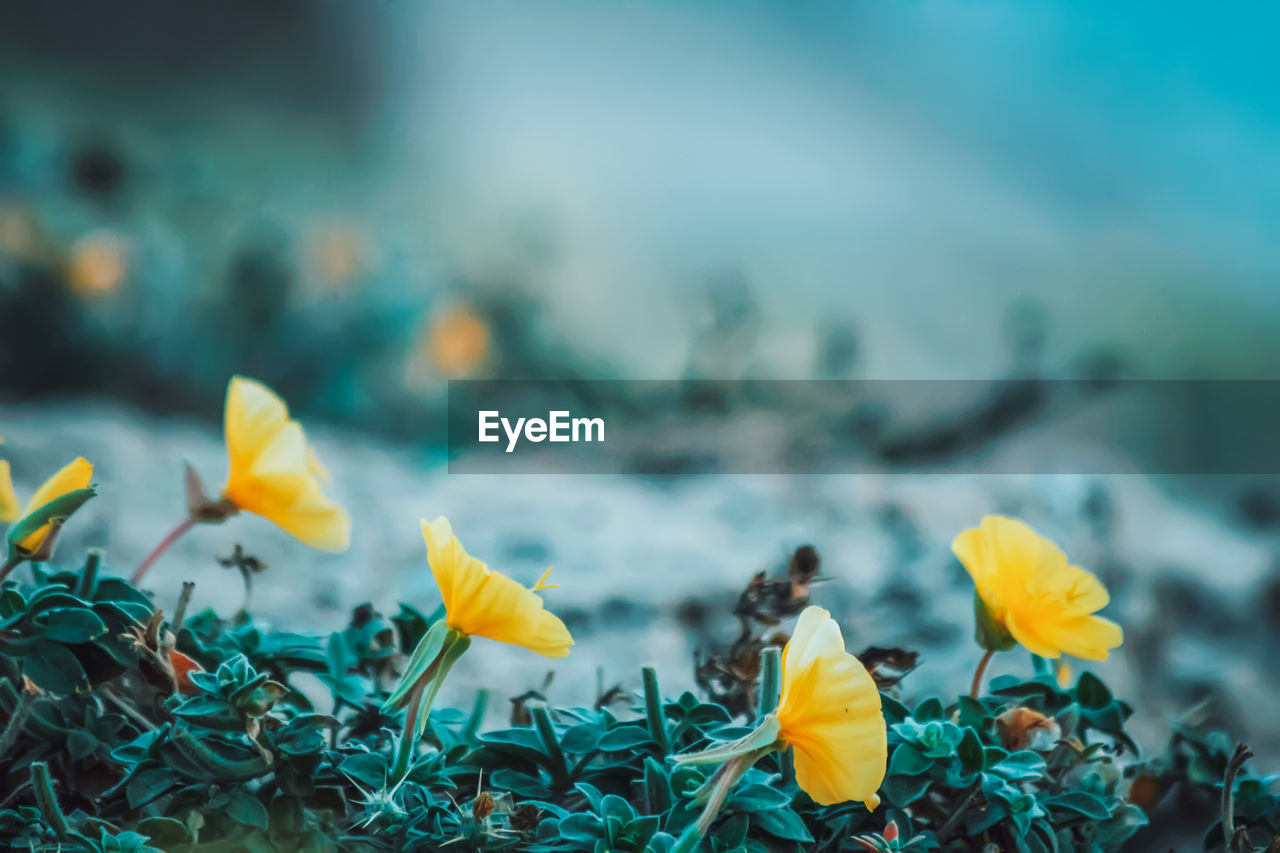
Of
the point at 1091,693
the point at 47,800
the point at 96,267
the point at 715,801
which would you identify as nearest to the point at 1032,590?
the point at 1091,693

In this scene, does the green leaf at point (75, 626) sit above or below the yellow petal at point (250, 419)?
below

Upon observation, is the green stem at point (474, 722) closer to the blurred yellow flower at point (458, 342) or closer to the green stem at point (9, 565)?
the green stem at point (9, 565)

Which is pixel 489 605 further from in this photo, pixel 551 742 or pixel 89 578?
pixel 89 578

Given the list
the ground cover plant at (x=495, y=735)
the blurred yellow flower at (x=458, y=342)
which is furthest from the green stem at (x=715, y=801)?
the blurred yellow flower at (x=458, y=342)

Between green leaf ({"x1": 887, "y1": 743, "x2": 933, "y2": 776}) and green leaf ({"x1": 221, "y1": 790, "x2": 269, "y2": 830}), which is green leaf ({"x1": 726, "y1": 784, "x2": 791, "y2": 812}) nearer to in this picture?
green leaf ({"x1": 887, "y1": 743, "x2": 933, "y2": 776})

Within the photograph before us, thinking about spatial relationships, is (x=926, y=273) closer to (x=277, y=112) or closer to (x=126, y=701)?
(x=277, y=112)

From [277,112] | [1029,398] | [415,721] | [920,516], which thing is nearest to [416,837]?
[415,721]
